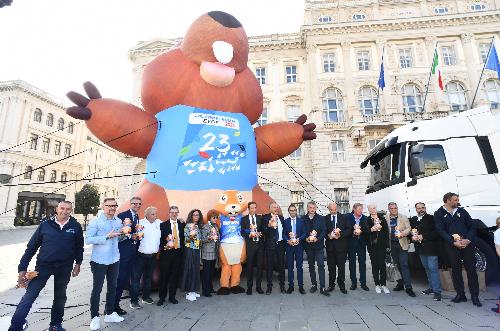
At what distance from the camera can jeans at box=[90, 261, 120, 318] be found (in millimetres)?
3832

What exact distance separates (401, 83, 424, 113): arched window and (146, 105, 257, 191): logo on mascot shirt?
70.7 feet

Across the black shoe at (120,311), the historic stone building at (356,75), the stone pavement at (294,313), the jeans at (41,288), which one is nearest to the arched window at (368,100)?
the historic stone building at (356,75)

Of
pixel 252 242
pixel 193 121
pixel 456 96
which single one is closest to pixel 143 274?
pixel 252 242

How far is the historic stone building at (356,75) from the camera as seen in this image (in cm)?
2217

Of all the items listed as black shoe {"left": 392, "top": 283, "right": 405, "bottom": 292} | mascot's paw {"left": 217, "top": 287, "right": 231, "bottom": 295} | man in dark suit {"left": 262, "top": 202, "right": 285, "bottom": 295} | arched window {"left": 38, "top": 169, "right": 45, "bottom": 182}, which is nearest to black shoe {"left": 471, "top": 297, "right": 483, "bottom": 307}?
black shoe {"left": 392, "top": 283, "right": 405, "bottom": 292}

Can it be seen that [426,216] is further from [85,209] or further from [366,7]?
[85,209]

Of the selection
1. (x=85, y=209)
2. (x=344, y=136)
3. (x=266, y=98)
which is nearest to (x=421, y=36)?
(x=344, y=136)

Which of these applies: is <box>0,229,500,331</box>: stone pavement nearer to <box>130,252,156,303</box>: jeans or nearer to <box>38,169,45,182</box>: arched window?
<box>130,252,156,303</box>: jeans

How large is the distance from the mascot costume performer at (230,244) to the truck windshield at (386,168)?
144 inches

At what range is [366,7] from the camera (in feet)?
86.9

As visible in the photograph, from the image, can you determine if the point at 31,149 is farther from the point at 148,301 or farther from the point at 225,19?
the point at 148,301

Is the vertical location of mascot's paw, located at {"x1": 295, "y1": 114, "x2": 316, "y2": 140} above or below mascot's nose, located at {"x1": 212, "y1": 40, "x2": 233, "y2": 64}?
below

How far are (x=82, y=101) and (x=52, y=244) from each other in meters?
2.65

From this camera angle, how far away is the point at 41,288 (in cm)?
355
